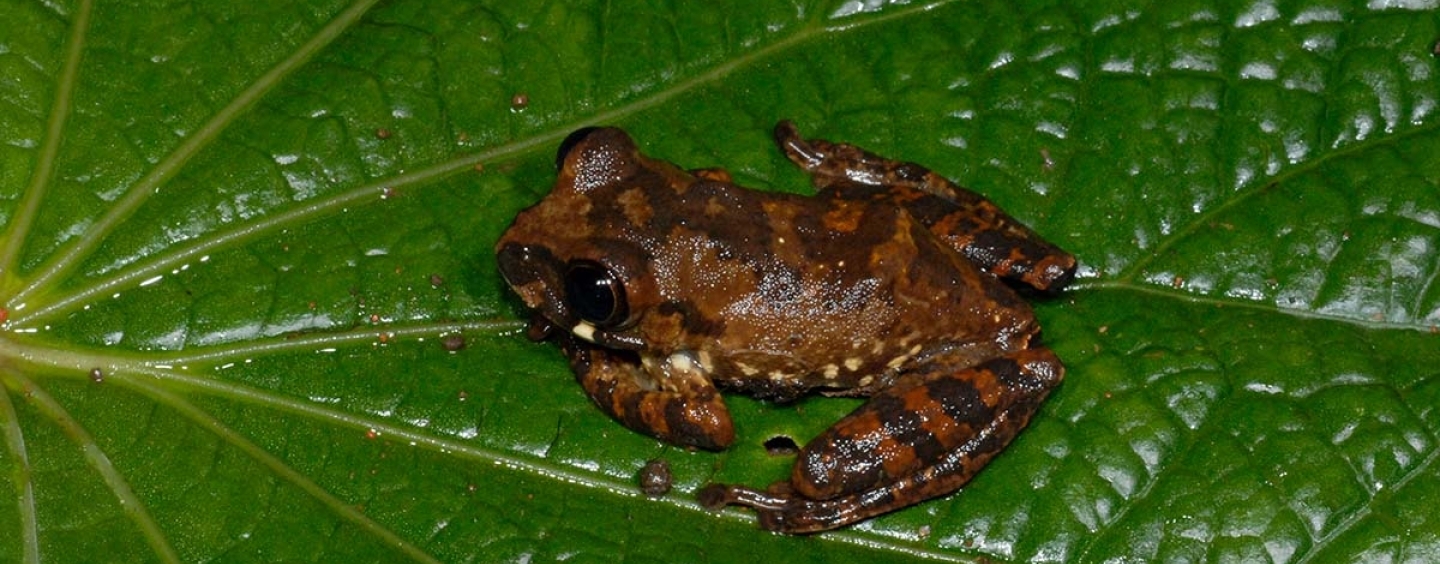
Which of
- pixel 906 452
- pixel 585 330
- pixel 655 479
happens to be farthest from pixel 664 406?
pixel 906 452

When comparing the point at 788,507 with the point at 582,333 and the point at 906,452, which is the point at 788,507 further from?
the point at 582,333

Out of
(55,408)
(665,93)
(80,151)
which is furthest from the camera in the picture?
(665,93)

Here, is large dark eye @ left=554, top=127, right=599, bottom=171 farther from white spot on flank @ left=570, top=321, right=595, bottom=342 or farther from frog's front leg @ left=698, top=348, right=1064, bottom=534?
frog's front leg @ left=698, top=348, right=1064, bottom=534

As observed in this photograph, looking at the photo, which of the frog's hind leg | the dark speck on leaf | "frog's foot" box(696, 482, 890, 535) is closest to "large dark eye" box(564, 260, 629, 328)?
the dark speck on leaf

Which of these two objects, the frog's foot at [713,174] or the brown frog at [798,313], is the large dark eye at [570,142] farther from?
the frog's foot at [713,174]

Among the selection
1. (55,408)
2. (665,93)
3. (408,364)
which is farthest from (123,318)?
(665,93)

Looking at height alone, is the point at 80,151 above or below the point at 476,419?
above

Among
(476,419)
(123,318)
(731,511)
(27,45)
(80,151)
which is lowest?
(731,511)

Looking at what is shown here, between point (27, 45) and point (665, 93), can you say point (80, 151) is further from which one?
point (665, 93)
